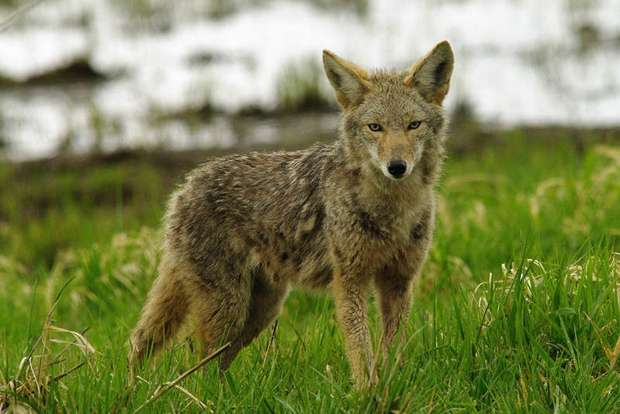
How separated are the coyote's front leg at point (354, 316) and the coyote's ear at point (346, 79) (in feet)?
3.02

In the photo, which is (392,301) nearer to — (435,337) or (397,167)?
(435,337)

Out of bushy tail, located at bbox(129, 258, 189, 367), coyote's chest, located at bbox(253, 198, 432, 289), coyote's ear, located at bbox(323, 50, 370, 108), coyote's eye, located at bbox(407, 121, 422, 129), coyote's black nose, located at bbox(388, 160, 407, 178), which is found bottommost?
bushy tail, located at bbox(129, 258, 189, 367)

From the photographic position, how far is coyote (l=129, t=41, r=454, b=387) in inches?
215

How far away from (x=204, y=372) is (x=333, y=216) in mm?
1063

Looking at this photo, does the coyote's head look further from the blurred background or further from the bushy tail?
the blurred background

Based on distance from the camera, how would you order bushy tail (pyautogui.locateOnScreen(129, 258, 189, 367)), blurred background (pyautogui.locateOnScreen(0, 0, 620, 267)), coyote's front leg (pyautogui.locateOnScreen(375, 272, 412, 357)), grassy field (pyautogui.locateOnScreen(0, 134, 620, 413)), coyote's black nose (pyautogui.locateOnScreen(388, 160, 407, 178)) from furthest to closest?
blurred background (pyautogui.locateOnScreen(0, 0, 620, 267))
bushy tail (pyautogui.locateOnScreen(129, 258, 189, 367))
coyote's front leg (pyautogui.locateOnScreen(375, 272, 412, 357))
coyote's black nose (pyautogui.locateOnScreen(388, 160, 407, 178))
grassy field (pyautogui.locateOnScreen(0, 134, 620, 413))

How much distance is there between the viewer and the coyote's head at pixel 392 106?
5.34 m

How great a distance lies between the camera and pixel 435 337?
5.26 metres

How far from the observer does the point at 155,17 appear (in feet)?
57.0

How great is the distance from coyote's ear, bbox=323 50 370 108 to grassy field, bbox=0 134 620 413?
1113 mm

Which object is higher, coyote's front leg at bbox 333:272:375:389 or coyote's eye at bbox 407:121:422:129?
coyote's eye at bbox 407:121:422:129

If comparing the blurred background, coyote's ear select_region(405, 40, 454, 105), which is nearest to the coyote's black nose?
coyote's ear select_region(405, 40, 454, 105)

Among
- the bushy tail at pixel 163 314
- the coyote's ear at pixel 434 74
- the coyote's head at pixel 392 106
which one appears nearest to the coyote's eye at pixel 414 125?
the coyote's head at pixel 392 106

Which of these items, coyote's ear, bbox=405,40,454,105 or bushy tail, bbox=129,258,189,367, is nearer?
coyote's ear, bbox=405,40,454,105
